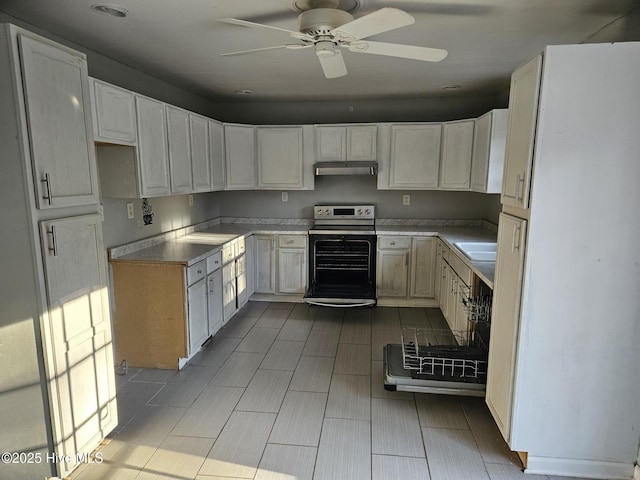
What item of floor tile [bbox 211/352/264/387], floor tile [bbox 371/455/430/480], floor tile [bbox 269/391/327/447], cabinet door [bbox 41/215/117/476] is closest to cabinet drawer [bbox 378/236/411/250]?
floor tile [bbox 211/352/264/387]

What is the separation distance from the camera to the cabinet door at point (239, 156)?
4539 mm

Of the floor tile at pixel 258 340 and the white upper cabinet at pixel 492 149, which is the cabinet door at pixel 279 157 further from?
the white upper cabinet at pixel 492 149

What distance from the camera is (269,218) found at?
5098 mm

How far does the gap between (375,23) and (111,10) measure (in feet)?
4.70

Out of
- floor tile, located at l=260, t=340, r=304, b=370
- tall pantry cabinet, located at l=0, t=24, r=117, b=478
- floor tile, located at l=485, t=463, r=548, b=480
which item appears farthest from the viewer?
floor tile, located at l=260, t=340, r=304, b=370

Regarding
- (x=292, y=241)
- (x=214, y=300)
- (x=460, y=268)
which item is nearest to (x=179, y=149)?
(x=214, y=300)

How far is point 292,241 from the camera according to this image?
14.8 ft

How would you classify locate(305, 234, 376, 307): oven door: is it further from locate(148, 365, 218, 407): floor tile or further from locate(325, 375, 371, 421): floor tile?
locate(148, 365, 218, 407): floor tile

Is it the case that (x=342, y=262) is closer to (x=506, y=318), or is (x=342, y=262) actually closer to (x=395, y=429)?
(x=395, y=429)

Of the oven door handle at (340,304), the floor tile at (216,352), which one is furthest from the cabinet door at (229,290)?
the oven door handle at (340,304)

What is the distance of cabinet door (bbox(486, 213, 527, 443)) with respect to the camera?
6.26 feet

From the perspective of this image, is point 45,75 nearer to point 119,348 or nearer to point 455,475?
point 119,348

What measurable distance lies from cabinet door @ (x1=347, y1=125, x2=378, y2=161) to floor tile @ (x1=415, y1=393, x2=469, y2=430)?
8.89ft

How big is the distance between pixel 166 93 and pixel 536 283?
354 centimetres
